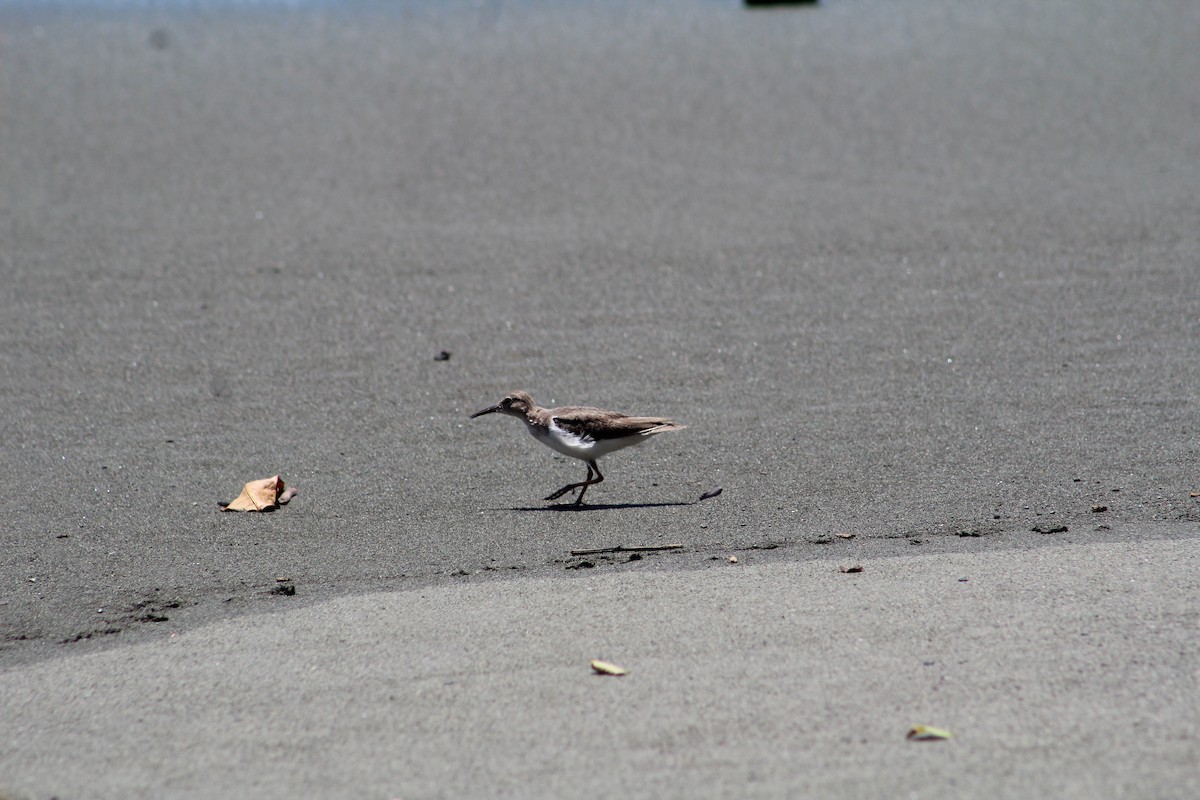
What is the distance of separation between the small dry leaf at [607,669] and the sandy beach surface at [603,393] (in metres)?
0.07

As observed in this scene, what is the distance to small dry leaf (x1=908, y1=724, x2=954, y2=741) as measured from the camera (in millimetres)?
4008

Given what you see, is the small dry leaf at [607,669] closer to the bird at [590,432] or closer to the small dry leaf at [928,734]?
the small dry leaf at [928,734]

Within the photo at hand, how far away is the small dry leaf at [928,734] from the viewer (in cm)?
401

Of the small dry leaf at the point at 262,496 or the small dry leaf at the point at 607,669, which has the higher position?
the small dry leaf at the point at 262,496

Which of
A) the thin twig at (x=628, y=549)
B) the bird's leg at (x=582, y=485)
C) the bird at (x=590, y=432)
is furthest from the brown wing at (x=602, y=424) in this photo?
the thin twig at (x=628, y=549)

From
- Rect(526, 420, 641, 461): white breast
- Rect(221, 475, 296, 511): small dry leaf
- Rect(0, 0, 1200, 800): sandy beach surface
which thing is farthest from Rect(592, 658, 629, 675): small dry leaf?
Rect(221, 475, 296, 511): small dry leaf

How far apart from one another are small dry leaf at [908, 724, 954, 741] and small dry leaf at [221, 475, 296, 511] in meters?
4.01

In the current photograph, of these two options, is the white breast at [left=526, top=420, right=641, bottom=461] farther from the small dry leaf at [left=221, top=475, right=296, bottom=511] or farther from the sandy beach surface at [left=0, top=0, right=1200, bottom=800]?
the small dry leaf at [left=221, top=475, right=296, bottom=511]

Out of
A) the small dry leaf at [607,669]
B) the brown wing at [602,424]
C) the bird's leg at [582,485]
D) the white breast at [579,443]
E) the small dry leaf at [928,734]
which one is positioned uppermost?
the brown wing at [602,424]

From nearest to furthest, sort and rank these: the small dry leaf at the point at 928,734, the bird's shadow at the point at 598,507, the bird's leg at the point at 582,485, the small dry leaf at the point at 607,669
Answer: the small dry leaf at the point at 928,734 < the small dry leaf at the point at 607,669 < the bird's shadow at the point at 598,507 < the bird's leg at the point at 582,485

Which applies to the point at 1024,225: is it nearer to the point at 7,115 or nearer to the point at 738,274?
the point at 738,274

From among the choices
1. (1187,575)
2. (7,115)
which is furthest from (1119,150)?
(7,115)

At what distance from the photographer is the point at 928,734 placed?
13.2 feet

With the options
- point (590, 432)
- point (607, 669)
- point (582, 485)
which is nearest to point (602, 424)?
point (590, 432)
